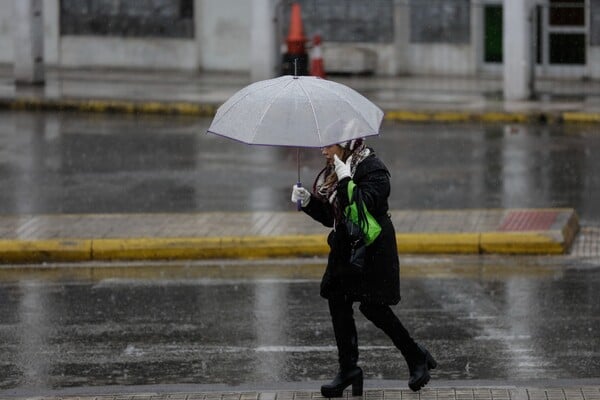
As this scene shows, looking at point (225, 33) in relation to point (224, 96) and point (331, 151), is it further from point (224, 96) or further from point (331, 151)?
point (331, 151)

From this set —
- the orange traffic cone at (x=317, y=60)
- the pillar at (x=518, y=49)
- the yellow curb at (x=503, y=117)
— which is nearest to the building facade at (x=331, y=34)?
the orange traffic cone at (x=317, y=60)

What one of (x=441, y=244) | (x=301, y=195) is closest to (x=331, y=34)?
(x=441, y=244)

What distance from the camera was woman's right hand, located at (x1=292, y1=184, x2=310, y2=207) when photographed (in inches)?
308

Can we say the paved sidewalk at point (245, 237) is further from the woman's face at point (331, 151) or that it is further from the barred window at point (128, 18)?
the barred window at point (128, 18)

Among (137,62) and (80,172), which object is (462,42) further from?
(80,172)

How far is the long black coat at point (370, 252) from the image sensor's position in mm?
7898

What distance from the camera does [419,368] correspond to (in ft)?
26.8

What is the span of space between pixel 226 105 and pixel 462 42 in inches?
876

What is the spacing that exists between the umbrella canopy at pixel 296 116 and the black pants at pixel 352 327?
3.24 feet

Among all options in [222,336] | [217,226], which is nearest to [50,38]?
[217,226]

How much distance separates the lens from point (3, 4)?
3225 cm

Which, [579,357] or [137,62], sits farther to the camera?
[137,62]

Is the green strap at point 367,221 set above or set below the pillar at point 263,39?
below

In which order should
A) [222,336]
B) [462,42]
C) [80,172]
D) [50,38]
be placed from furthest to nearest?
[50,38]
[462,42]
[80,172]
[222,336]
